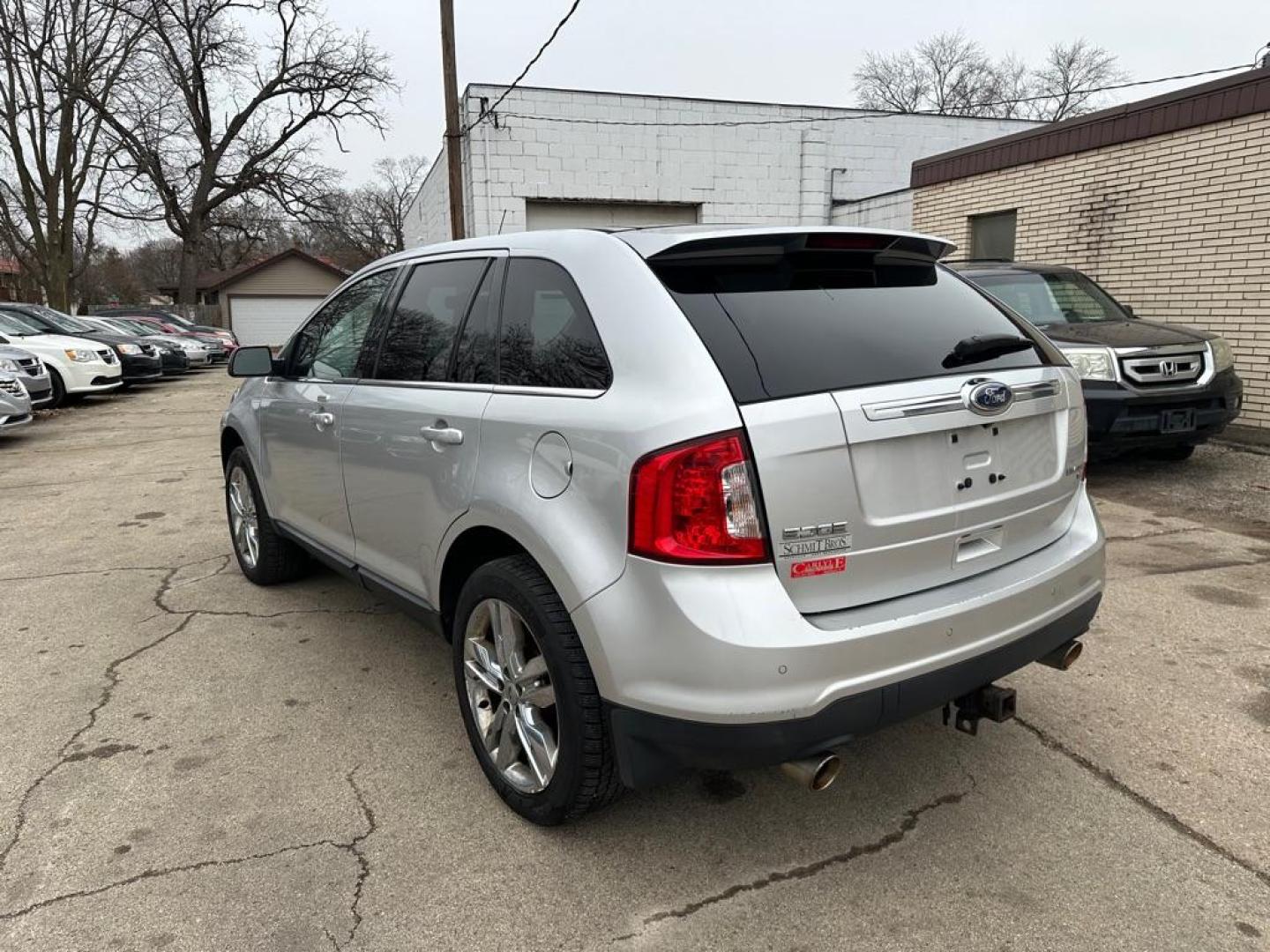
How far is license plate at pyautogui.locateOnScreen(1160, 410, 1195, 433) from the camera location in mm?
6312

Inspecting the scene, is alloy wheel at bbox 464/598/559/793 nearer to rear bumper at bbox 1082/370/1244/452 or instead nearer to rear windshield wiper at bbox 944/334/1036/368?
rear windshield wiper at bbox 944/334/1036/368

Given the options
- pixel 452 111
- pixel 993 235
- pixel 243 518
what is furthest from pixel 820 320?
pixel 452 111

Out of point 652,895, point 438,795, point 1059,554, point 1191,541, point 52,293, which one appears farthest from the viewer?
point 52,293

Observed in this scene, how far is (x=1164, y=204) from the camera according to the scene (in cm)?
909

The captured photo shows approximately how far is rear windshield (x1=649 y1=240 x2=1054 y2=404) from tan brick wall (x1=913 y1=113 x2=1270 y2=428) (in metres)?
7.40

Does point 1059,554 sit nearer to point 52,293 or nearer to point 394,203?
point 52,293

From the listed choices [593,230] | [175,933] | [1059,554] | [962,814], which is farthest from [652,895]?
[593,230]

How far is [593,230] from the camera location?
8.46 ft

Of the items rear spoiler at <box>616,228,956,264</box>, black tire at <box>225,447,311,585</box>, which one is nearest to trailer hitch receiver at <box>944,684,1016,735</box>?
rear spoiler at <box>616,228,956,264</box>

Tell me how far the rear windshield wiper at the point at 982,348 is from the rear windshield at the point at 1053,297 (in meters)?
5.26

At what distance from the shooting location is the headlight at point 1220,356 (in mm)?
6543

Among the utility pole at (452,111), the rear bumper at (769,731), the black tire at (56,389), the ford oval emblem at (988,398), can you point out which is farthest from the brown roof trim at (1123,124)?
A: the black tire at (56,389)

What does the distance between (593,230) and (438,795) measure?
1.81 m

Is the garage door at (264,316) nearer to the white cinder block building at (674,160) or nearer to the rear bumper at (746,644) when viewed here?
the white cinder block building at (674,160)
